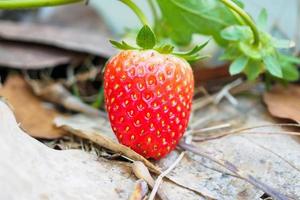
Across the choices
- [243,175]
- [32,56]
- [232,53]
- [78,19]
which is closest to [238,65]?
[232,53]

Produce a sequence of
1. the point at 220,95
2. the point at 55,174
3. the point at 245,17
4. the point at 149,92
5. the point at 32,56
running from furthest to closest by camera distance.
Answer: the point at 32,56 → the point at 220,95 → the point at 245,17 → the point at 149,92 → the point at 55,174

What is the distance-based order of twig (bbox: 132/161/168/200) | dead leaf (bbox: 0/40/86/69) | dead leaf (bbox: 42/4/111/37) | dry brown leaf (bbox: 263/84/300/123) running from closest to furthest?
twig (bbox: 132/161/168/200)
dry brown leaf (bbox: 263/84/300/123)
dead leaf (bbox: 0/40/86/69)
dead leaf (bbox: 42/4/111/37)

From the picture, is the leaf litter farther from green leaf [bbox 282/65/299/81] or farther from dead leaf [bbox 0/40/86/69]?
dead leaf [bbox 0/40/86/69]

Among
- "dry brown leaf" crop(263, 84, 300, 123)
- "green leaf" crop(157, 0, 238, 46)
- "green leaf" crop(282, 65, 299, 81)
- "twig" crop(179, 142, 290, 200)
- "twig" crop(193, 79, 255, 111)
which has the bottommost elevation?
"twig" crop(193, 79, 255, 111)

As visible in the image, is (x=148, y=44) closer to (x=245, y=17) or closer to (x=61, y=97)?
(x=245, y=17)

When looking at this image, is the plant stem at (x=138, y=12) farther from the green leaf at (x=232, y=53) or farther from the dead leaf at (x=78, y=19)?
the dead leaf at (x=78, y=19)

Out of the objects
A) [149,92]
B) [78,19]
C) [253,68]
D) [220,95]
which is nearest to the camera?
[149,92]

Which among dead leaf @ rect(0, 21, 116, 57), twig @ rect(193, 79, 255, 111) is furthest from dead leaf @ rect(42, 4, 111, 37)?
twig @ rect(193, 79, 255, 111)

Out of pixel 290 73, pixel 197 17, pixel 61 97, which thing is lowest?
pixel 61 97

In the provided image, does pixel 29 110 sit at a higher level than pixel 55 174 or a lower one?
lower
